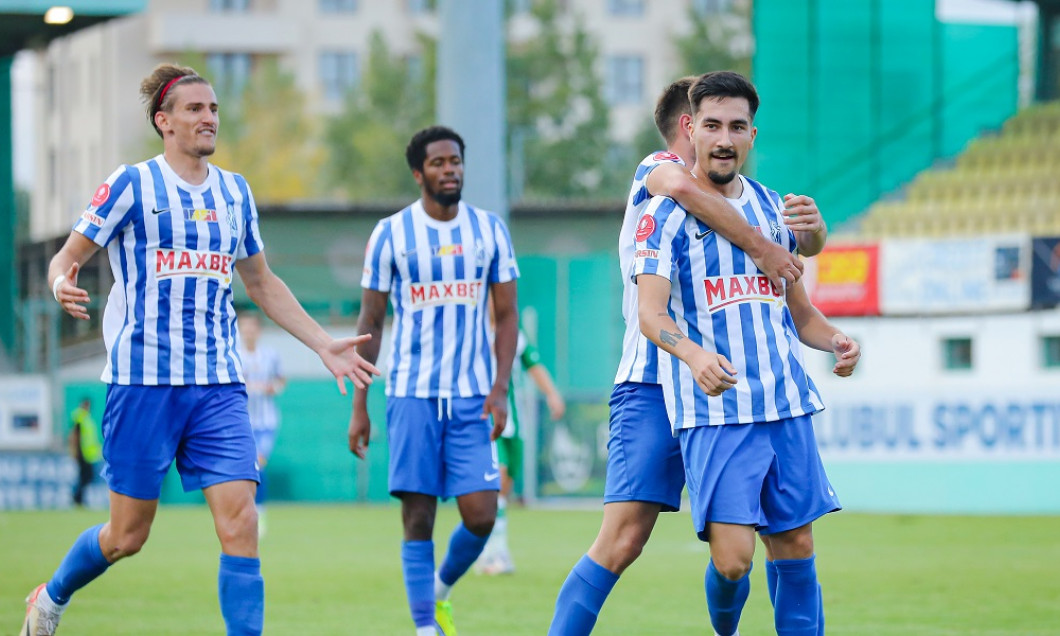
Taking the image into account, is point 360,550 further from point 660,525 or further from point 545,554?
point 660,525

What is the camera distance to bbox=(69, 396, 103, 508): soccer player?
2439cm

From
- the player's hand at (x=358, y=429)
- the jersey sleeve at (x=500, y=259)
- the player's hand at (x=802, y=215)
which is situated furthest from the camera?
the jersey sleeve at (x=500, y=259)

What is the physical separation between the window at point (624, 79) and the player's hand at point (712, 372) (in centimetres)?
6130

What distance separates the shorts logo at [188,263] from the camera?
6.50 metres

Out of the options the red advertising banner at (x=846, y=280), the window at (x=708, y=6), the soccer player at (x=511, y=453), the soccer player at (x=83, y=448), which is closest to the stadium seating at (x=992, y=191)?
the red advertising banner at (x=846, y=280)

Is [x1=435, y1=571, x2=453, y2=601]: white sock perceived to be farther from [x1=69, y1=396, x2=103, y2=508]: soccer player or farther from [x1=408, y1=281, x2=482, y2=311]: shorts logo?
[x1=69, y1=396, x2=103, y2=508]: soccer player

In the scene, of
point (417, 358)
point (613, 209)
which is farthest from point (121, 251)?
point (613, 209)

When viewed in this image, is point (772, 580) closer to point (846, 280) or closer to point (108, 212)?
point (108, 212)

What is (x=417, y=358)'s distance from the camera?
26.0 ft

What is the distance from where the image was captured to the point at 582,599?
5.95 meters

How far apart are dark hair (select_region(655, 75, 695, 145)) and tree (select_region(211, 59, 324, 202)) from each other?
158 ft

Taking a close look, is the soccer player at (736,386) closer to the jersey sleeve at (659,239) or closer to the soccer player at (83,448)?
the jersey sleeve at (659,239)

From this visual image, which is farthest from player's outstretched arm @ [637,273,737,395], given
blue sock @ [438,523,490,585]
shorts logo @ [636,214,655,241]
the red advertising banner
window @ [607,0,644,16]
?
window @ [607,0,644,16]

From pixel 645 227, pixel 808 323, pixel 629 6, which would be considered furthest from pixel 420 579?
pixel 629 6
